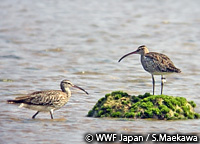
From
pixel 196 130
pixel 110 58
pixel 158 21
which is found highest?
pixel 158 21

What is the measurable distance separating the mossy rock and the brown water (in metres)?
0.29

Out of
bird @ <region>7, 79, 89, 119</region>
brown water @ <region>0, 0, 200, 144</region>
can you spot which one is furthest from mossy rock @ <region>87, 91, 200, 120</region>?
bird @ <region>7, 79, 89, 119</region>

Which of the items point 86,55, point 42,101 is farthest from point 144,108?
point 86,55

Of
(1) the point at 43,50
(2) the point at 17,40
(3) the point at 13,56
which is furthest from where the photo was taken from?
(2) the point at 17,40

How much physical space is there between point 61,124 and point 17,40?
14607mm

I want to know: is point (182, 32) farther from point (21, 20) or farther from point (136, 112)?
point (136, 112)

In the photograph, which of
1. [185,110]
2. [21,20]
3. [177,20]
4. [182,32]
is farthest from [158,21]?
[185,110]

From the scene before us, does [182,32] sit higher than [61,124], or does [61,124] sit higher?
[182,32]

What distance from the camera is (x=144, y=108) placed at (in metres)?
14.8

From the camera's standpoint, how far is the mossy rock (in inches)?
580

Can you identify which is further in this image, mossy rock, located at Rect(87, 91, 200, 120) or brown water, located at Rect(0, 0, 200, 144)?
mossy rock, located at Rect(87, 91, 200, 120)

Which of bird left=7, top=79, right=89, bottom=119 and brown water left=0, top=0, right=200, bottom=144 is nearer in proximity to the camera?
brown water left=0, top=0, right=200, bottom=144

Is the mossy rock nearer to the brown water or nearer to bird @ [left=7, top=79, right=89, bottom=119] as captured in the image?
the brown water

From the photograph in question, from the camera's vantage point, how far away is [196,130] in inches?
544
